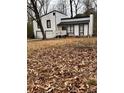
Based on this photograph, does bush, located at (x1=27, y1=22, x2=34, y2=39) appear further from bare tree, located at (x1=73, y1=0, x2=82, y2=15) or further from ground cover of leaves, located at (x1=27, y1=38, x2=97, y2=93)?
bare tree, located at (x1=73, y1=0, x2=82, y2=15)

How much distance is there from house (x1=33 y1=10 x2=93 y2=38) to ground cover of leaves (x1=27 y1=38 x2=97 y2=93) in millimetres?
39

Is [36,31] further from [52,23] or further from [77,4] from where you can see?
[77,4]

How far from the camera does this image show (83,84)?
1.58 meters

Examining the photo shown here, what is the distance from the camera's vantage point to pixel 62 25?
1.66 m

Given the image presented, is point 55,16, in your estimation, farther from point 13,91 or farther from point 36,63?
point 13,91

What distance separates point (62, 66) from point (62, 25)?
0.23 m

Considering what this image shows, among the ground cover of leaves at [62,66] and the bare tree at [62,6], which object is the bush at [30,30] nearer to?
the ground cover of leaves at [62,66]

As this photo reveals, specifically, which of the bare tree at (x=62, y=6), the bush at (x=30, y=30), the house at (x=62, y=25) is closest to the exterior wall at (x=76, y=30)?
the house at (x=62, y=25)

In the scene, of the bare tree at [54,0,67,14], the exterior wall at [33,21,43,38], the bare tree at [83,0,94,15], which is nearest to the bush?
the exterior wall at [33,21,43,38]

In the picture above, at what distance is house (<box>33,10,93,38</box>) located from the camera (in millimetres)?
1624

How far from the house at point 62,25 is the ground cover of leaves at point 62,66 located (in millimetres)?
39

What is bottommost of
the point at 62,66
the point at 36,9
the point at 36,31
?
the point at 62,66

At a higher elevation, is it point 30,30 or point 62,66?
point 30,30

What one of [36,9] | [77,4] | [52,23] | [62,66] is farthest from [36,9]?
[62,66]
